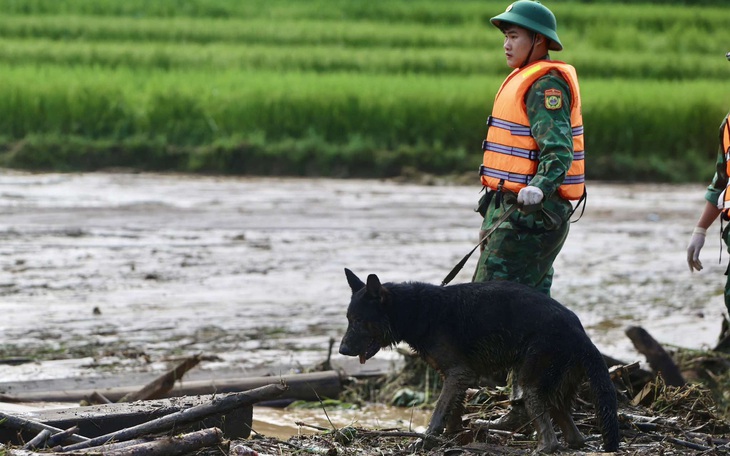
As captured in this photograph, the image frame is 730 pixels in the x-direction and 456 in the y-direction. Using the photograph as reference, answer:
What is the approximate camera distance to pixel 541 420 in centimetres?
480

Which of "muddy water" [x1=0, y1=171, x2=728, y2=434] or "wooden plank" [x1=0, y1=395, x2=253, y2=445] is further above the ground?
"wooden plank" [x1=0, y1=395, x2=253, y2=445]

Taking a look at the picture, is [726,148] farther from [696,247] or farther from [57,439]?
[57,439]

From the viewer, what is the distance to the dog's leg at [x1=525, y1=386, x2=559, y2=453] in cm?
478

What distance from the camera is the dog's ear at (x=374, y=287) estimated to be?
4832mm

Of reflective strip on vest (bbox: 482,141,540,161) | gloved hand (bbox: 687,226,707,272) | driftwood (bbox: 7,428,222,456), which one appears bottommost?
driftwood (bbox: 7,428,222,456)

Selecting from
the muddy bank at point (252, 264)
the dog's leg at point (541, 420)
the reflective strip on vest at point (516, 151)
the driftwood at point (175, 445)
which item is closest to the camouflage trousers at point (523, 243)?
the reflective strip on vest at point (516, 151)

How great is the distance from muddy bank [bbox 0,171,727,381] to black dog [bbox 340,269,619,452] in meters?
2.45

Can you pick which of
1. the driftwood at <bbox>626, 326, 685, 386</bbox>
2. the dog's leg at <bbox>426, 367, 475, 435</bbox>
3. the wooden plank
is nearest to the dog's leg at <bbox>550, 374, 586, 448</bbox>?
the dog's leg at <bbox>426, 367, 475, 435</bbox>

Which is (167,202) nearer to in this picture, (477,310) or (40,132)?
(40,132)

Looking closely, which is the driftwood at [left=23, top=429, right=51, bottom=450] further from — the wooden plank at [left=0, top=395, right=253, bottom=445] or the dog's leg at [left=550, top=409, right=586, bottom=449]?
the dog's leg at [left=550, top=409, right=586, bottom=449]

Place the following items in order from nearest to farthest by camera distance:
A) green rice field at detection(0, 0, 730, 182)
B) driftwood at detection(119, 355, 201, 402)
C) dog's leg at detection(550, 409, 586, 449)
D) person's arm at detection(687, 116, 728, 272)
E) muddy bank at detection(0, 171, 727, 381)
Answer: dog's leg at detection(550, 409, 586, 449) < person's arm at detection(687, 116, 728, 272) < driftwood at detection(119, 355, 201, 402) < muddy bank at detection(0, 171, 727, 381) < green rice field at detection(0, 0, 730, 182)

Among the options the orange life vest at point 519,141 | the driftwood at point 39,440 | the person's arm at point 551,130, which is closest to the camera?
the driftwood at point 39,440

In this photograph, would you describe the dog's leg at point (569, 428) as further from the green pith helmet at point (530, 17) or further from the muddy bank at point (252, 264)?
the muddy bank at point (252, 264)

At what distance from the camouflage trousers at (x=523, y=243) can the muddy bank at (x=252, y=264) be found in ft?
7.52
